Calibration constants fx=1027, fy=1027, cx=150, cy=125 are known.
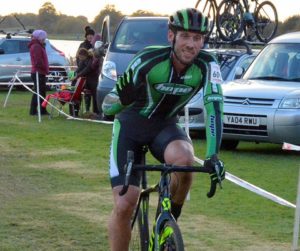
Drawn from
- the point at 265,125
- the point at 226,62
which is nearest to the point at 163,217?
the point at 265,125

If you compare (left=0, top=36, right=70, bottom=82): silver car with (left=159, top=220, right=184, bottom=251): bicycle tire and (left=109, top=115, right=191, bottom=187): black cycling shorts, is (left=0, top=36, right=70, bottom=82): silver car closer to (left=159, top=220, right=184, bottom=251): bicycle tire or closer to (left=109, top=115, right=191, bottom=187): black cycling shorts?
(left=109, top=115, right=191, bottom=187): black cycling shorts

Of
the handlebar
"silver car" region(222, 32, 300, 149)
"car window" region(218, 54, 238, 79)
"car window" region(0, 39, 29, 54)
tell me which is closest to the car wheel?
"silver car" region(222, 32, 300, 149)

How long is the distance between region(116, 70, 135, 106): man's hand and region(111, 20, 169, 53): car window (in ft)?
43.2

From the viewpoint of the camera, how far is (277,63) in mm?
15664

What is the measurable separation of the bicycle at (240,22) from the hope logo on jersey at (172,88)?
46.4 feet

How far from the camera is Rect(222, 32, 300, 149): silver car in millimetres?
14078

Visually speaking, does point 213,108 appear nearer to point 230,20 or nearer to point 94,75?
point 230,20

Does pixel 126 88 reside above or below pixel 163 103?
above

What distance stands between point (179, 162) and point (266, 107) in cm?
822

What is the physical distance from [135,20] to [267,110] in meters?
6.64

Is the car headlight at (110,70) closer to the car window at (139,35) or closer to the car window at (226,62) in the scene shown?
the car window at (139,35)

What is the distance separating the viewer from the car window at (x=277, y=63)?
50.6 feet

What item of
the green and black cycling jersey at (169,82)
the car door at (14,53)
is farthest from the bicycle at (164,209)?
the car door at (14,53)

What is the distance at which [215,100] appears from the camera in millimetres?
6211
